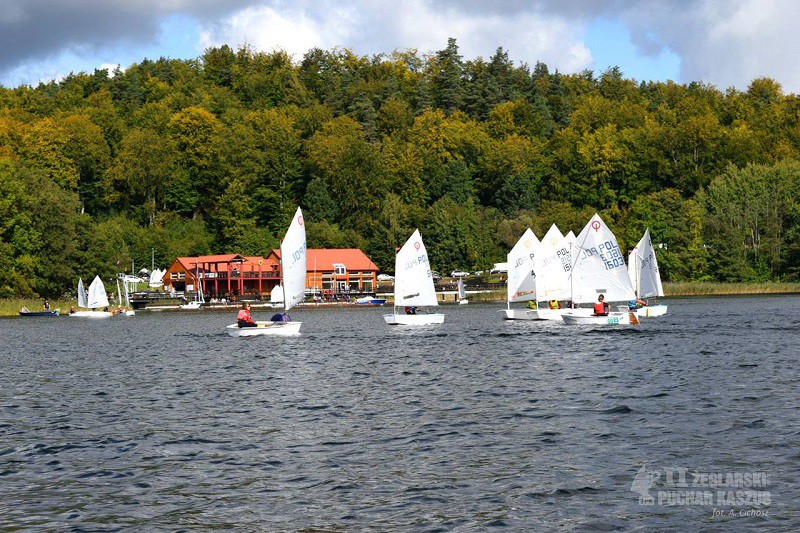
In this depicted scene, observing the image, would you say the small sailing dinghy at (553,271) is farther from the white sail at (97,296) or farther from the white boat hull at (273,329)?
the white sail at (97,296)

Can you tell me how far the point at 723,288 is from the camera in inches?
4914

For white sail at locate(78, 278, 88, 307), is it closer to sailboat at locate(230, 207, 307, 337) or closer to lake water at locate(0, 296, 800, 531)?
sailboat at locate(230, 207, 307, 337)

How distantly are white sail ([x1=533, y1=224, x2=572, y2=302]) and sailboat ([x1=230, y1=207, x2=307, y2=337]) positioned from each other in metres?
18.3

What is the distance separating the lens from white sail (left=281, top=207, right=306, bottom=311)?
57188 millimetres

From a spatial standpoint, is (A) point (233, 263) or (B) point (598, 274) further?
(A) point (233, 263)

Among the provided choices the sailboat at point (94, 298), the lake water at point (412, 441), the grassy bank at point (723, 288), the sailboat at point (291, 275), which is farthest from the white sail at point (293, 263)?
the grassy bank at point (723, 288)

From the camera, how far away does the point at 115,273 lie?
132250 millimetres

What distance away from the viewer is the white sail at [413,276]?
64.6 m

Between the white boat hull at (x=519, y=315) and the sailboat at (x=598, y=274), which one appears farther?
the white boat hull at (x=519, y=315)

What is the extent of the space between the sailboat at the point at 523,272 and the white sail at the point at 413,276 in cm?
744

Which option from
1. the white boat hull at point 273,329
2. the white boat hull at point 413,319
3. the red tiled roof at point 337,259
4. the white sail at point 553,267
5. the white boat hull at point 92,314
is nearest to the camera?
the white boat hull at point 273,329

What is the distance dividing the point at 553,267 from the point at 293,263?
20.1 m

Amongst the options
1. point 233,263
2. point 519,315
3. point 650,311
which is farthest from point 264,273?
point 650,311

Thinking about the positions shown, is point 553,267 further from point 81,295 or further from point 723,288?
point 81,295
